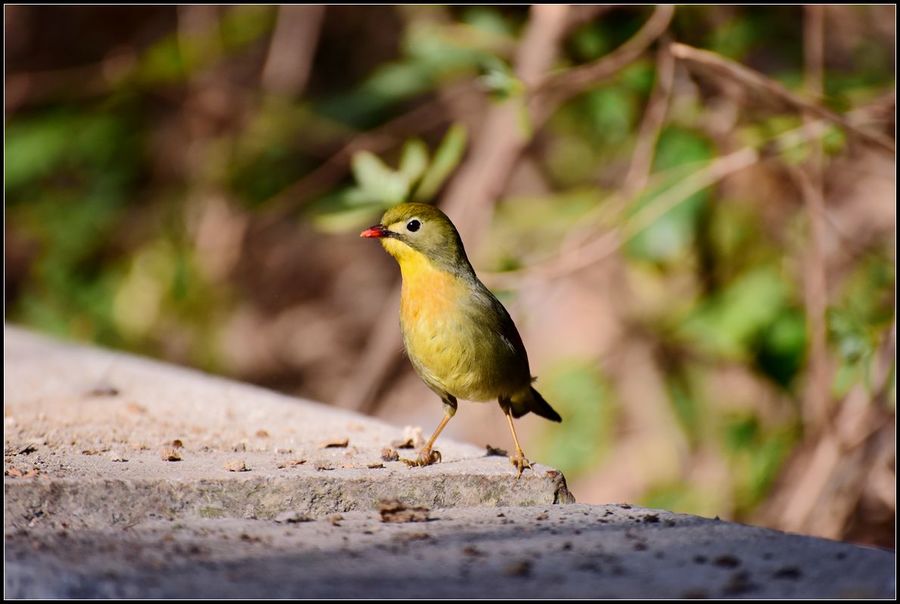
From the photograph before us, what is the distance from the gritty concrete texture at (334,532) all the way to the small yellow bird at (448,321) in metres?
0.19

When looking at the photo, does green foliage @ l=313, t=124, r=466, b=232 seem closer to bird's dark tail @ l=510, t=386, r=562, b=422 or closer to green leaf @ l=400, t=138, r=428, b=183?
green leaf @ l=400, t=138, r=428, b=183

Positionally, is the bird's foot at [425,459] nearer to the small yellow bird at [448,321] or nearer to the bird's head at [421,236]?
the small yellow bird at [448,321]

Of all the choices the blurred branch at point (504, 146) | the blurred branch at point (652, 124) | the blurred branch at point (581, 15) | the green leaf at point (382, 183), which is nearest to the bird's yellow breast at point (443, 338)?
the green leaf at point (382, 183)

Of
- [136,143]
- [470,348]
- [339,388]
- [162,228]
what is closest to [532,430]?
[339,388]

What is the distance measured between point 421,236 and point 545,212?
87.1 inches

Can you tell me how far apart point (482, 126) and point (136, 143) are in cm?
217

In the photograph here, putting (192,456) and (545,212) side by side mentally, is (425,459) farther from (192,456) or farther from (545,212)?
(545,212)

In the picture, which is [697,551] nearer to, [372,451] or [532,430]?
[372,451]

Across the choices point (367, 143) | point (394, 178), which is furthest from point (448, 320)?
point (367, 143)

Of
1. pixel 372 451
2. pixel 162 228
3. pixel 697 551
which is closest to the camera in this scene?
pixel 697 551

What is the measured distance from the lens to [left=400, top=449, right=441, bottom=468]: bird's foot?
258cm

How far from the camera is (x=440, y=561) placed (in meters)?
1.90

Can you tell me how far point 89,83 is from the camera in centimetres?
708

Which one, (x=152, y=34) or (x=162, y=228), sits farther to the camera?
Result: (x=152, y=34)
